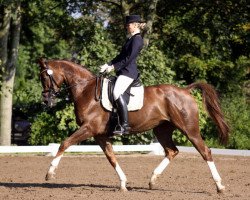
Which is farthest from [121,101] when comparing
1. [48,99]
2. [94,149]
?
[94,149]

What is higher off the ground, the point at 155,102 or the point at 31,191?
the point at 155,102

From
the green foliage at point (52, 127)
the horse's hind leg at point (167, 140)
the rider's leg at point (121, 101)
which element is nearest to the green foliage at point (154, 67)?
the green foliage at point (52, 127)

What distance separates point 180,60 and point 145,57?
31.1ft

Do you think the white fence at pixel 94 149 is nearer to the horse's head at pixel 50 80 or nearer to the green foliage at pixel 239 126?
the green foliage at pixel 239 126

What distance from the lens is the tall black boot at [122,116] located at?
37.0 ft

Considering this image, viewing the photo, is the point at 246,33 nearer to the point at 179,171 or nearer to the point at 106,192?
the point at 179,171

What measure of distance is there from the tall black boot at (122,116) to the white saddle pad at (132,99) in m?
0.18

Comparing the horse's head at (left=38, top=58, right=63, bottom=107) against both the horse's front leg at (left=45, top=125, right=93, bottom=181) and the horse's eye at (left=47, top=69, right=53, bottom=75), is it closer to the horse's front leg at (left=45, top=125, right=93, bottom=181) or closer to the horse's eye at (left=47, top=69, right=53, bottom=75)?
the horse's eye at (left=47, top=69, right=53, bottom=75)

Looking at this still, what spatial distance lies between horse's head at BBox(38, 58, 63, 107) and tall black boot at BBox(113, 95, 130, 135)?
1131 millimetres

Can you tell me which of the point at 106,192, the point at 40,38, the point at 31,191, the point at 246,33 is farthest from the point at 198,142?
the point at 40,38

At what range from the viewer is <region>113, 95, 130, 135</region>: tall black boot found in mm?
11281

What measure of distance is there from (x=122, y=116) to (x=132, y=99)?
40 cm

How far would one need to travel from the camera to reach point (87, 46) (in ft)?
78.4

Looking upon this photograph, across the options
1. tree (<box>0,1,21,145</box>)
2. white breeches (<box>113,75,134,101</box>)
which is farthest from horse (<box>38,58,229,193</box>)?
tree (<box>0,1,21,145</box>)
